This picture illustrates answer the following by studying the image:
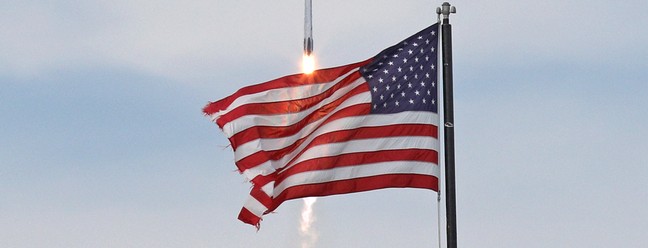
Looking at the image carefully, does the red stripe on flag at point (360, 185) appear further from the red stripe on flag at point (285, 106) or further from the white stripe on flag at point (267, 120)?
the red stripe on flag at point (285, 106)

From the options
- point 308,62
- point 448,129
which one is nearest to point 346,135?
point 448,129

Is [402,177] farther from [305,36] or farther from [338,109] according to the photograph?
[305,36]

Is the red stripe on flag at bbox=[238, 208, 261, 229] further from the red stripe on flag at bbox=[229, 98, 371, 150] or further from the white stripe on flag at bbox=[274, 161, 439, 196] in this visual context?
the red stripe on flag at bbox=[229, 98, 371, 150]

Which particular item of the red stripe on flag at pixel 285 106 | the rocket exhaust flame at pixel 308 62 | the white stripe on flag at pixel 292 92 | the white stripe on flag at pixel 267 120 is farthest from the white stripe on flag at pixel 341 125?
the rocket exhaust flame at pixel 308 62

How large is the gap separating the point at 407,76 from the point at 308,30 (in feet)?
70.4

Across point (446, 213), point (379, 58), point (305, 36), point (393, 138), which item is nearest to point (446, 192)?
point (446, 213)

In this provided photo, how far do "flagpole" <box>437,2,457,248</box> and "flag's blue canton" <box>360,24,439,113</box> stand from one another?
68 cm

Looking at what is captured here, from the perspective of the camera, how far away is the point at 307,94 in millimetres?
23172

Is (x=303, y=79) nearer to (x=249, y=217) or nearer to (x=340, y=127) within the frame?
(x=340, y=127)

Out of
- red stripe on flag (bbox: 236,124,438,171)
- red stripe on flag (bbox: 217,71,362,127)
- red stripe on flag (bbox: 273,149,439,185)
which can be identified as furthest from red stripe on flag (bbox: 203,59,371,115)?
red stripe on flag (bbox: 273,149,439,185)

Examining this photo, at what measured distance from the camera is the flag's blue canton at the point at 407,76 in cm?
2256

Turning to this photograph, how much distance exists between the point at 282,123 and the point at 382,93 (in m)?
2.33

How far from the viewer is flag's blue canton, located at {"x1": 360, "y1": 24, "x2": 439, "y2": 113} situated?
74.0ft

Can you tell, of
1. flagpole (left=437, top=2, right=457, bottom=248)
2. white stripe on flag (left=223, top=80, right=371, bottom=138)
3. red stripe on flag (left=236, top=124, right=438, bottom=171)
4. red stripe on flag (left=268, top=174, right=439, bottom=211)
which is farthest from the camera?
white stripe on flag (left=223, top=80, right=371, bottom=138)
